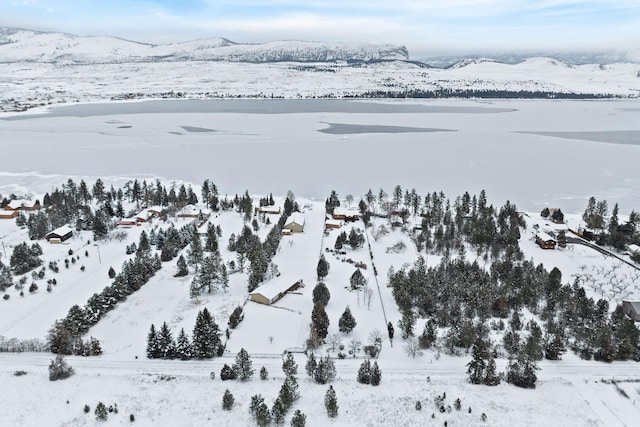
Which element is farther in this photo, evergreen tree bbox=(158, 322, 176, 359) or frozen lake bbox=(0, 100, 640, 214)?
frozen lake bbox=(0, 100, 640, 214)

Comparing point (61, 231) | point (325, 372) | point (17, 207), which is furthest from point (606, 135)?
point (17, 207)

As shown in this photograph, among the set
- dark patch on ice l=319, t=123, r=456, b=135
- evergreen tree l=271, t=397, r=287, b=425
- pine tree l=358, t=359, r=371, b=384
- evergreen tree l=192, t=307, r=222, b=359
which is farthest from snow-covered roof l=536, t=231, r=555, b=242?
dark patch on ice l=319, t=123, r=456, b=135

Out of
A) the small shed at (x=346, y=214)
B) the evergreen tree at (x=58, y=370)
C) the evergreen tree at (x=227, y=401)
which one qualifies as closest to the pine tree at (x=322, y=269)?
the small shed at (x=346, y=214)

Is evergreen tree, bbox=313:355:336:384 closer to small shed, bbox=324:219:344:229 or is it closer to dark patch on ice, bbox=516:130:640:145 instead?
small shed, bbox=324:219:344:229

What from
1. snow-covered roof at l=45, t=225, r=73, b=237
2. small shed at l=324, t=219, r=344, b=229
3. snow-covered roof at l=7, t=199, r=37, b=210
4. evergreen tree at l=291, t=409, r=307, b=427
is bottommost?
evergreen tree at l=291, t=409, r=307, b=427

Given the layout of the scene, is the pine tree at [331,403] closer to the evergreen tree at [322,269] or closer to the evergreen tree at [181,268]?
the evergreen tree at [322,269]

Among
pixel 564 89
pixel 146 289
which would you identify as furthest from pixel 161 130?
pixel 564 89
